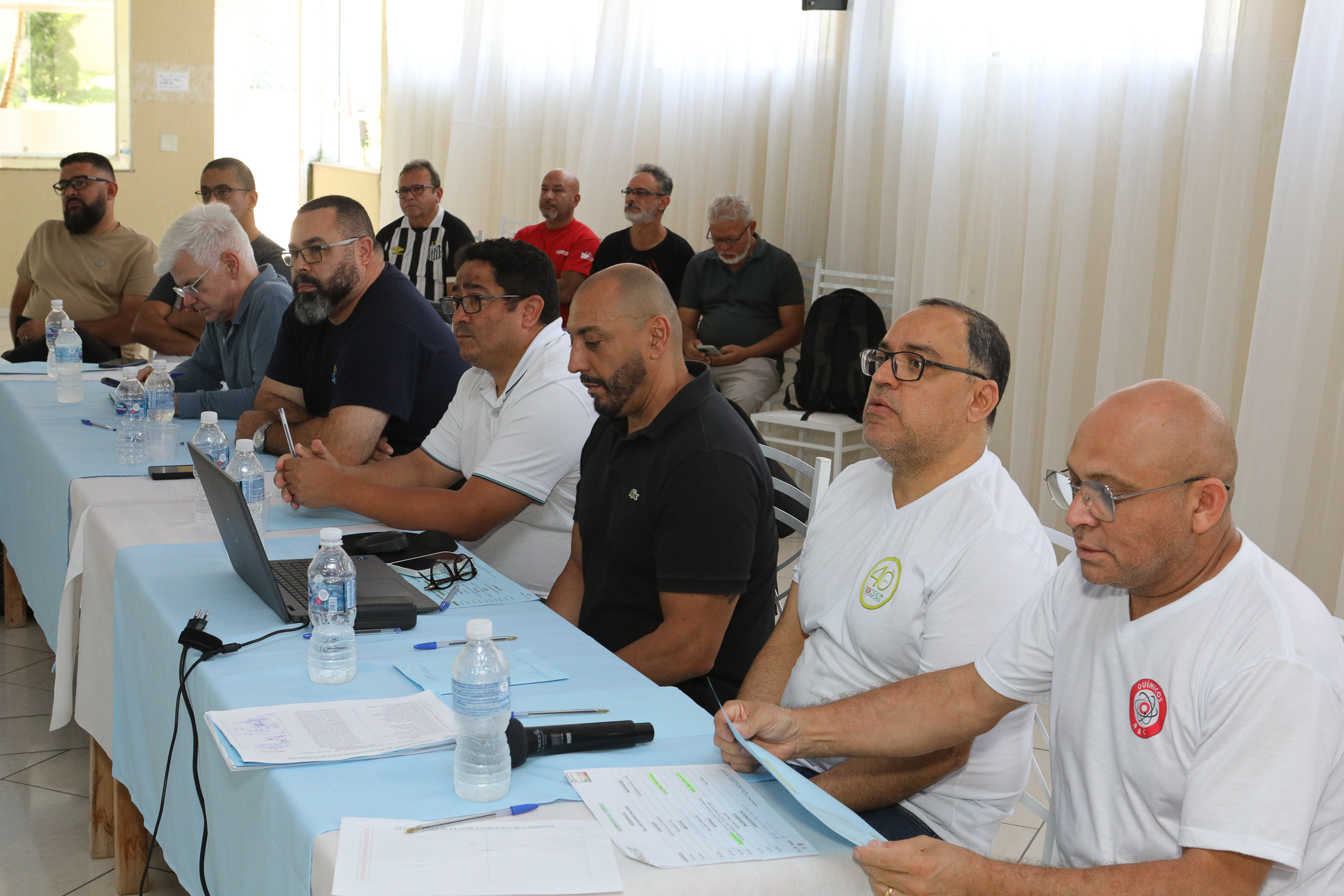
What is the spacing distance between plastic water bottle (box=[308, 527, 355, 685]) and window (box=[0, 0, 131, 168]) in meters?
8.29

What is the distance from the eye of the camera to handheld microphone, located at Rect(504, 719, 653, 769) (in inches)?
51.6

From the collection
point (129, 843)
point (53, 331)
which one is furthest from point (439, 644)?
point (53, 331)

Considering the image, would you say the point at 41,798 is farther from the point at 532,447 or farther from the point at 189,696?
the point at 532,447

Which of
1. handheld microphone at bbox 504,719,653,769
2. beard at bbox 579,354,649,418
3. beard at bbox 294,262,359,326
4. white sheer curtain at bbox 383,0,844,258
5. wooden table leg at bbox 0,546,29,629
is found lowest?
wooden table leg at bbox 0,546,29,629

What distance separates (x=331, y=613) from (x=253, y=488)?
76cm

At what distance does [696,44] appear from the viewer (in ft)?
18.6

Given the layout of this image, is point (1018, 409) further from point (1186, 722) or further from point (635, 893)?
point (635, 893)

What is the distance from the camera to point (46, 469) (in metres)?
2.73

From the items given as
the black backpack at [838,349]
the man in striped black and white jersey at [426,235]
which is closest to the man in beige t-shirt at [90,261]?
the man in striped black and white jersey at [426,235]

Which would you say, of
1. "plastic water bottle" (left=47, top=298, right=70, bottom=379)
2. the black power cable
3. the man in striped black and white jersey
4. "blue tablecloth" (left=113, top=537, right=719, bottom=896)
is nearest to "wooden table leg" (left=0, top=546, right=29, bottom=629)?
"plastic water bottle" (left=47, top=298, right=70, bottom=379)

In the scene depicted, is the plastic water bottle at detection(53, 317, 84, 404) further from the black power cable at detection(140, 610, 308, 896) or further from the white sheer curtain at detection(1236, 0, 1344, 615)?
the white sheer curtain at detection(1236, 0, 1344, 615)

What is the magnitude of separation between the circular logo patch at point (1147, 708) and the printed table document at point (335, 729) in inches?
30.5

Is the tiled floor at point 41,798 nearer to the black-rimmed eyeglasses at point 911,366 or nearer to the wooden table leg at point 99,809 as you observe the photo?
the wooden table leg at point 99,809

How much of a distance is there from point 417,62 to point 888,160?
14.4 ft
